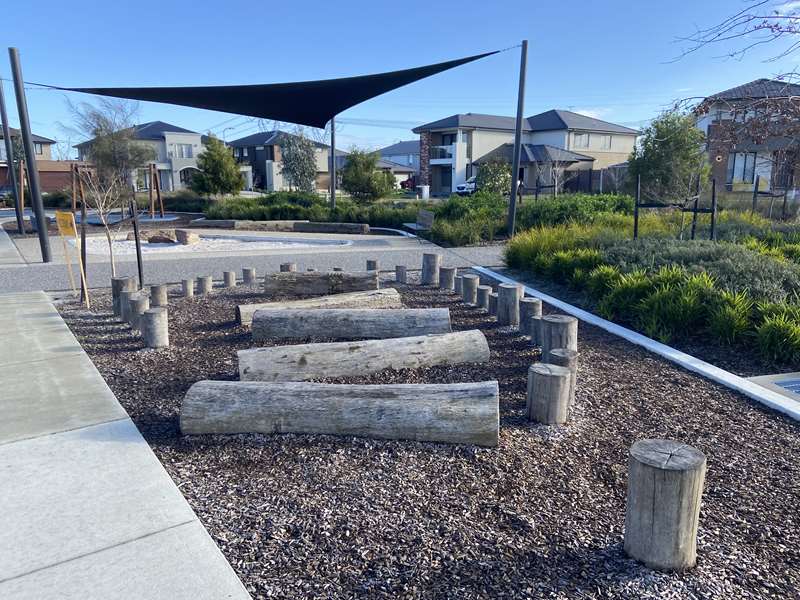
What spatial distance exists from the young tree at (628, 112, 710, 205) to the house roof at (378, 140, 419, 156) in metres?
50.8

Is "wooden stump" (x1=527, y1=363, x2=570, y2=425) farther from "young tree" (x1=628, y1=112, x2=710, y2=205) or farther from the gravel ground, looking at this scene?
"young tree" (x1=628, y1=112, x2=710, y2=205)

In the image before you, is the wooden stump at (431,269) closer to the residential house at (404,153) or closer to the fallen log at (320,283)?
the fallen log at (320,283)

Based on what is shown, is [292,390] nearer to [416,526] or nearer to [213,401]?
[213,401]

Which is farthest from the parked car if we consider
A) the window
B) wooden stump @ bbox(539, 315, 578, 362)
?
wooden stump @ bbox(539, 315, 578, 362)

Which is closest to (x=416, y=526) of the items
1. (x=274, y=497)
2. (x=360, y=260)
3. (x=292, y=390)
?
(x=274, y=497)

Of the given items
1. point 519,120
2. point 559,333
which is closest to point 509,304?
point 559,333

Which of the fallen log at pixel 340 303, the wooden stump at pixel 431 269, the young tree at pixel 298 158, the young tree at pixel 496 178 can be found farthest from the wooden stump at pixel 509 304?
the young tree at pixel 298 158

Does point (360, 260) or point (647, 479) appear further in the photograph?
point (360, 260)

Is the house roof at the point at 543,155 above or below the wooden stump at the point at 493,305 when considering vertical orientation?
above

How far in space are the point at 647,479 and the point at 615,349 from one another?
10.9ft

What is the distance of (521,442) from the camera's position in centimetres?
362

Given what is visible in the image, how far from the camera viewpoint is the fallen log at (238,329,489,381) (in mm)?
4457

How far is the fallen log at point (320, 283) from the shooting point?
24.4 ft

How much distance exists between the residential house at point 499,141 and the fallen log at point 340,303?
37092 mm
